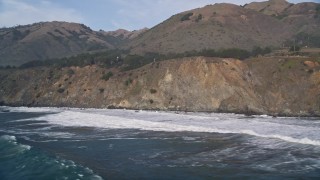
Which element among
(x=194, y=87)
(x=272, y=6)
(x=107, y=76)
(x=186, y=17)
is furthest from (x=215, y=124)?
(x=272, y=6)

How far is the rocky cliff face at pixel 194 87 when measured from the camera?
186 feet

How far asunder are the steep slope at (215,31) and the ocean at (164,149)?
65.1 metres

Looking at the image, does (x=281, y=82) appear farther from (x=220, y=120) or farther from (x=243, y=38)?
(x=243, y=38)

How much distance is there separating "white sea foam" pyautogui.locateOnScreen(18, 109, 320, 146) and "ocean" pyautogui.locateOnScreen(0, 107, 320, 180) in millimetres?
82

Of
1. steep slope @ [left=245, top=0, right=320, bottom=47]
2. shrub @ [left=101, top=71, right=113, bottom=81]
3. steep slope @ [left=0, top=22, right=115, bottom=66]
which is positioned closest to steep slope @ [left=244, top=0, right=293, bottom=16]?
steep slope @ [left=245, top=0, right=320, bottom=47]

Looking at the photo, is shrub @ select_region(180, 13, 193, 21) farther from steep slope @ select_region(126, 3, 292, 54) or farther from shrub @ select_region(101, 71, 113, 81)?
shrub @ select_region(101, 71, 113, 81)

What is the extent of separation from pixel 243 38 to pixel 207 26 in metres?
13.7

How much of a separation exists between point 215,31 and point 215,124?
7806cm

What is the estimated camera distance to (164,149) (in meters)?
31.5

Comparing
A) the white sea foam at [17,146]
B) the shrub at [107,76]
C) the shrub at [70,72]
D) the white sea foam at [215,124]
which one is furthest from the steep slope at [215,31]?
the white sea foam at [17,146]

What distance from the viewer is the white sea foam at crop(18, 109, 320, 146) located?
3666 cm

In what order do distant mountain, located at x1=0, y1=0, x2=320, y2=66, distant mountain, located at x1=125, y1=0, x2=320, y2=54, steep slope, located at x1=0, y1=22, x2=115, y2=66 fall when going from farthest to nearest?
steep slope, located at x1=0, y1=22, x2=115, y2=66 → distant mountain, located at x1=0, y1=0, x2=320, y2=66 → distant mountain, located at x1=125, y1=0, x2=320, y2=54

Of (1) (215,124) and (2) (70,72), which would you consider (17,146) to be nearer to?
(1) (215,124)

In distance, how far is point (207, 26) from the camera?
12469cm
